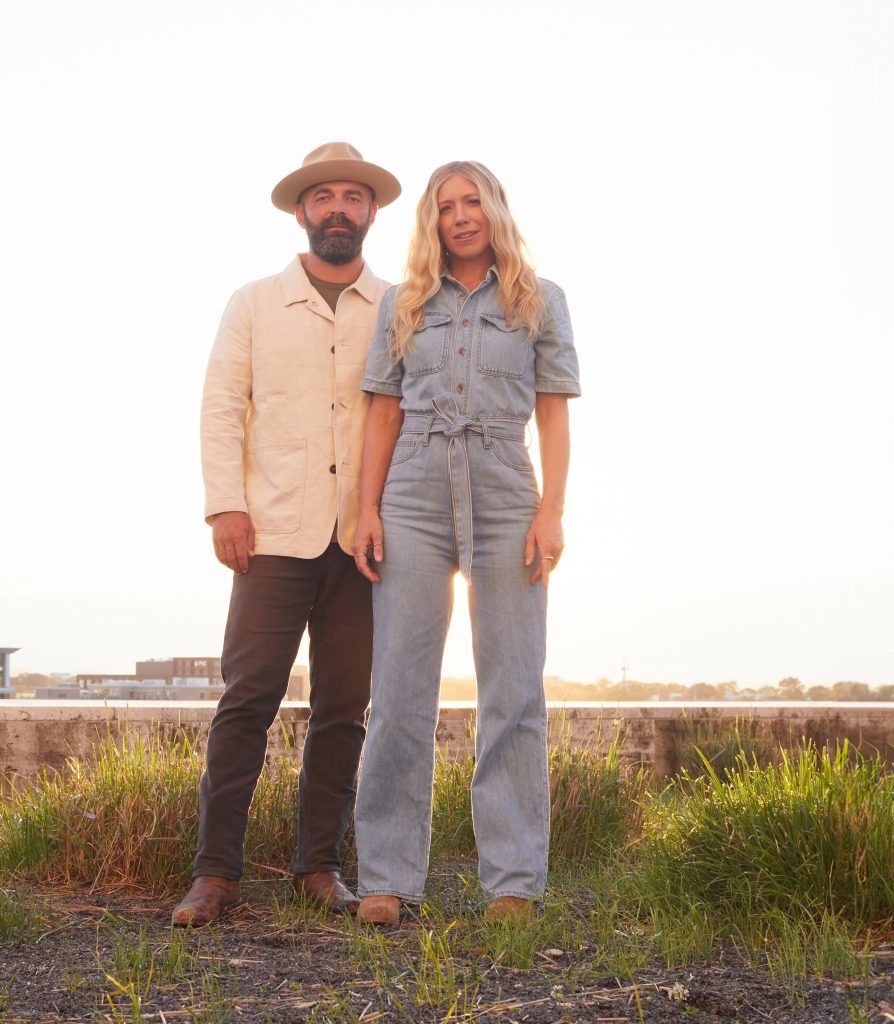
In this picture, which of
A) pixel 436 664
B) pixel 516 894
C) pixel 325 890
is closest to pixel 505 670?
pixel 436 664

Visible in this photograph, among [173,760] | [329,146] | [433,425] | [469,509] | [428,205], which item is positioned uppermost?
[329,146]

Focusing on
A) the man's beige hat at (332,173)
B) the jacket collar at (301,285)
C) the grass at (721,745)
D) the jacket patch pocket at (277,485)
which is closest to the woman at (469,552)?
the jacket patch pocket at (277,485)

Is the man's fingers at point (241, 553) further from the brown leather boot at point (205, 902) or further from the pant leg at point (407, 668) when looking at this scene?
the brown leather boot at point (205, 902)

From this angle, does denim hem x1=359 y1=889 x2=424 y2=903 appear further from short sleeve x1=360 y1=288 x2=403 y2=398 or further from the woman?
short sleeve x1=360 y1=288 x2=403 y2=398

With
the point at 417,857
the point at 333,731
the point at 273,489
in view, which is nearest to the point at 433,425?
the point at 273,489

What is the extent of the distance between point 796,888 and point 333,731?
4.98ft

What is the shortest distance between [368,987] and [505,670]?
1.06m

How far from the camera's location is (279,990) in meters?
2.43

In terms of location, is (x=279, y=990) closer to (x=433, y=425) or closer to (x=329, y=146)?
(x=433, y=425)

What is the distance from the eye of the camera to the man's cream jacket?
3.44 m

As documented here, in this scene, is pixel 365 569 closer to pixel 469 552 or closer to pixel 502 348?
pixel 469 552

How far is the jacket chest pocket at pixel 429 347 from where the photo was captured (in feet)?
10.8

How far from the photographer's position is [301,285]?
12.0 ft

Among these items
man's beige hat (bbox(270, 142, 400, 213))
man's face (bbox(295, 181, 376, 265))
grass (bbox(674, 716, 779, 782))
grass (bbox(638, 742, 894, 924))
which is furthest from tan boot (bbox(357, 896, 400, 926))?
grass (bbox(674, 716, 779, 782))
